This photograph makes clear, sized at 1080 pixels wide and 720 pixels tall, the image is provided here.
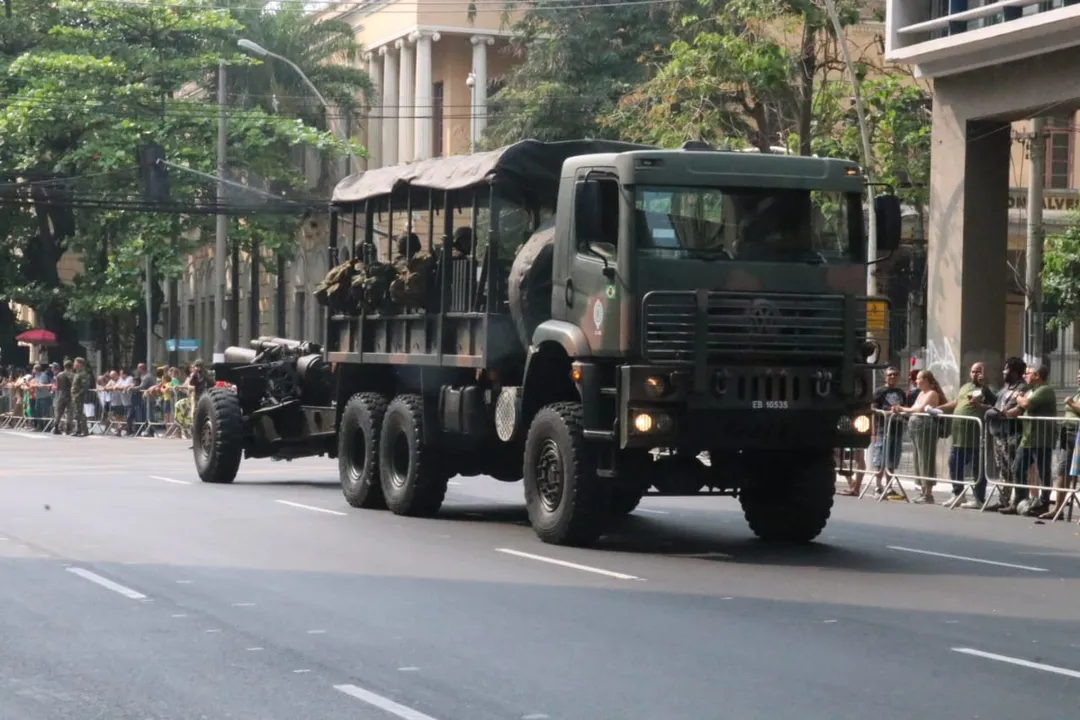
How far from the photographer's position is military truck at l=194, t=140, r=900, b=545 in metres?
15.2

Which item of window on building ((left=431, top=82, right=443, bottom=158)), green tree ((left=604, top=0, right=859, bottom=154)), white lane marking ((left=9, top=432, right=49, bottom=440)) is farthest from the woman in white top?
window on building ((left=431, top=82, right=443, bottom=158))

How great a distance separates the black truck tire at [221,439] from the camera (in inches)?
957

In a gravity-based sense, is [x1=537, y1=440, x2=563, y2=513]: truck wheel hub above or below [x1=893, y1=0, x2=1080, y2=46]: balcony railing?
below

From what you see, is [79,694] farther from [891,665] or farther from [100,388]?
[100,388]

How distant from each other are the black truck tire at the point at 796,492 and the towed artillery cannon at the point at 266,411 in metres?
7.90

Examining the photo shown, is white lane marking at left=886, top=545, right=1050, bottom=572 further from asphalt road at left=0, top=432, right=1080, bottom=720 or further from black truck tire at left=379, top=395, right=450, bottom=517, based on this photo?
black truck tire at left=379, top=395, right=450, bottom=517

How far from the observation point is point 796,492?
54.1 feet

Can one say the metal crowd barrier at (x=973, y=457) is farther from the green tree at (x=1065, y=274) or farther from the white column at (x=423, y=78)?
the white column at (x=423, y=78)

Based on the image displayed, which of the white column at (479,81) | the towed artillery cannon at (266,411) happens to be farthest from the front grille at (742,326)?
the white column at (479,81)

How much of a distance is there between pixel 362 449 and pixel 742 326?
6480 mm

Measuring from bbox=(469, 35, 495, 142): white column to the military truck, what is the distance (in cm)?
3400

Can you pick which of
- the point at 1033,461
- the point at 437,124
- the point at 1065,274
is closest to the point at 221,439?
the point at 1033,461

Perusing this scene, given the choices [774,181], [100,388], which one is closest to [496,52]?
[100,388]

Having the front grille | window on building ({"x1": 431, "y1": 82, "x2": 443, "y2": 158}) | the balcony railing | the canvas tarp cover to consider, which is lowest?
the front grille
